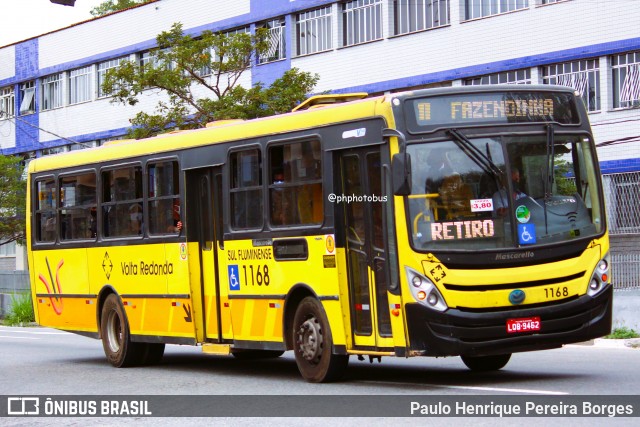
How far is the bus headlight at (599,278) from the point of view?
12.7 metres

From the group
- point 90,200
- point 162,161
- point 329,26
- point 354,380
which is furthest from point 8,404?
point 329,26

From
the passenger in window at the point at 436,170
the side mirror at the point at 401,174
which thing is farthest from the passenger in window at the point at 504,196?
the side mirror at the point at 401,174

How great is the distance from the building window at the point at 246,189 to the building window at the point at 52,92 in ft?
134

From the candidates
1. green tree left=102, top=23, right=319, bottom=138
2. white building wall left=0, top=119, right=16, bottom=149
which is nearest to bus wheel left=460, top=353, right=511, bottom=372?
green tree left=102, top=23, right=319, bottom=138

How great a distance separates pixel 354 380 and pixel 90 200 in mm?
6893

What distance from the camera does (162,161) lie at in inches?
694

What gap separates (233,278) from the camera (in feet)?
51.8

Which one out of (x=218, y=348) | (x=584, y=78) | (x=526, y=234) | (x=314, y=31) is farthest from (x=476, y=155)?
(x=314, y=31)

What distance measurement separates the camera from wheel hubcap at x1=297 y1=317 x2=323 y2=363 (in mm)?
13906

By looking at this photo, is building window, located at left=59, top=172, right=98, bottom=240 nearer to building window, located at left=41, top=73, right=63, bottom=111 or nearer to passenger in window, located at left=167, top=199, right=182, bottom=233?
passenger in window, located at left=167, top=199, right=182, bottom=233

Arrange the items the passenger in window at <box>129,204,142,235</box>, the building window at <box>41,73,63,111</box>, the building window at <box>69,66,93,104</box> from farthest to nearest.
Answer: the building window at <box>41,73,63,111</box>, the building window at <box>69,66,93,104</box>, the passenger in window at <box>129,204,142,235</box>

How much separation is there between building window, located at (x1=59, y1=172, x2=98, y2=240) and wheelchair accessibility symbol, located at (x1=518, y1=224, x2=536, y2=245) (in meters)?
8.60

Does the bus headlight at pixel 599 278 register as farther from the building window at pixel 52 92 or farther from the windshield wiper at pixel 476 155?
the building window at pixel 52 92

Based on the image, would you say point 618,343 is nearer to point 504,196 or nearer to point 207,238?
point 207,238
